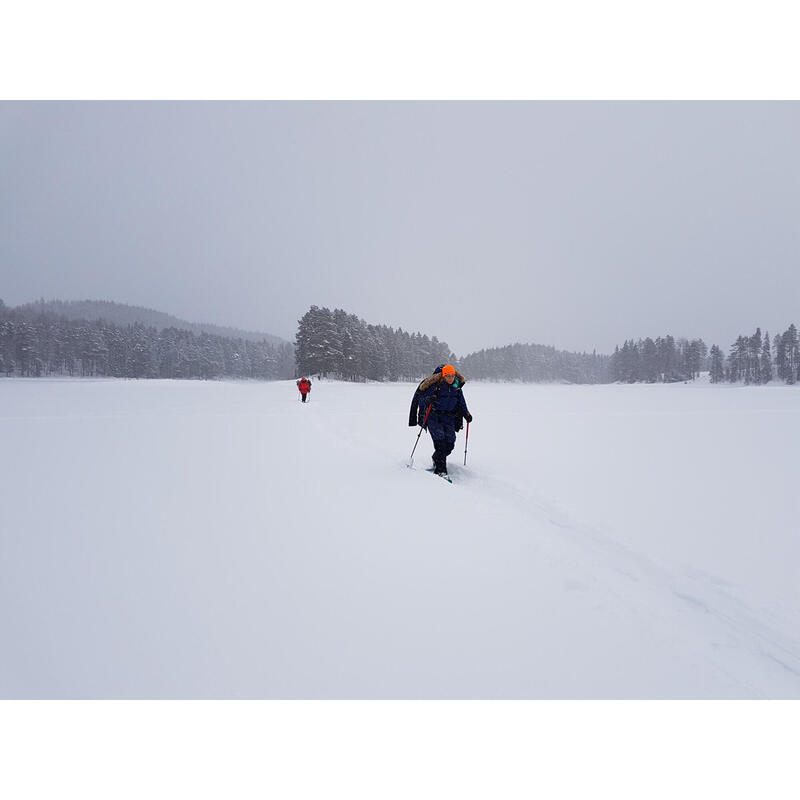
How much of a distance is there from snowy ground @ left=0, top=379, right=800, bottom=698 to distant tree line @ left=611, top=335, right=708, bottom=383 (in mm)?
107141

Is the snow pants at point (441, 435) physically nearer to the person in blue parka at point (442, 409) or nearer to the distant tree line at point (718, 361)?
the person in blue parka at point (442, 409)

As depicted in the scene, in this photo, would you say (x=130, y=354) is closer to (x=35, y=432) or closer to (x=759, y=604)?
(x=35, y=432)

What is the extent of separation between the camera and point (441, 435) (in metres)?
7.50

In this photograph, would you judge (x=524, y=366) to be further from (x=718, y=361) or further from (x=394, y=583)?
(x=394, y=583)

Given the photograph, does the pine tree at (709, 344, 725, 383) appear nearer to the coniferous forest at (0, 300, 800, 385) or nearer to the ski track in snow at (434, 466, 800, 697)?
the coniferous forest at (0, 300, 800, 385)

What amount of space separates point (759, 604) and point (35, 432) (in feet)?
51.7

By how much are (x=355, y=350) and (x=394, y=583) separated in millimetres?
61476

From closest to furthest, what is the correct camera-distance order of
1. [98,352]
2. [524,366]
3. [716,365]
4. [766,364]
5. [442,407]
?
[442,407], [766,364], [716,365], [98,352], [524,366]

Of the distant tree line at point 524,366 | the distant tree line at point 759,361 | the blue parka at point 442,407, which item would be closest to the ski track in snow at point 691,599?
the blue parka at point 442,407

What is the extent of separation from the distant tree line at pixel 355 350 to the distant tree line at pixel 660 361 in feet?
167

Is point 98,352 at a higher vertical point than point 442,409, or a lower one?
higher

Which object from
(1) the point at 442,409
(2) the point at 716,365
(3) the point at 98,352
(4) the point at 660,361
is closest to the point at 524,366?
(4) the point at 660,361

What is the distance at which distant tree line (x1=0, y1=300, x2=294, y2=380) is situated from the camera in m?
83.9

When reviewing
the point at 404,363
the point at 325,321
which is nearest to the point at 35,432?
the point at 325,321
